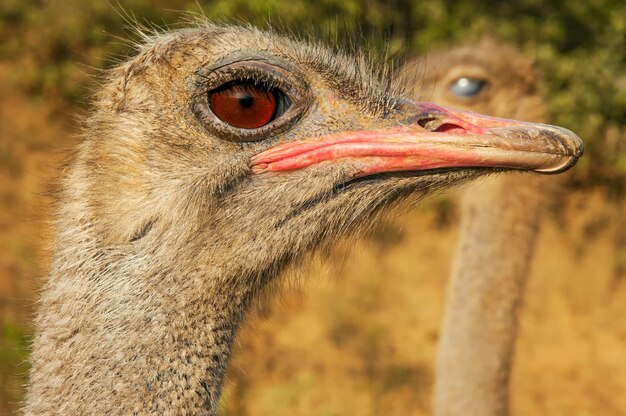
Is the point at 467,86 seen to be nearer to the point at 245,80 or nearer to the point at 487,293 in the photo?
the point at 487,293

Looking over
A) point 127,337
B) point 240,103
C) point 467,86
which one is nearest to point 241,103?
point 240,103

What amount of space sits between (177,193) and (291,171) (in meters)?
0.26

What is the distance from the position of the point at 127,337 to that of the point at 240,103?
563 mm

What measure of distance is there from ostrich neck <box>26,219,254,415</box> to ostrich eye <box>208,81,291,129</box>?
0.34 meters

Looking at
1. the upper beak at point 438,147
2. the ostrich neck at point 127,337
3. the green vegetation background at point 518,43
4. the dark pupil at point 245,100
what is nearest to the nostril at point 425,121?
the upper beak at point 438,147

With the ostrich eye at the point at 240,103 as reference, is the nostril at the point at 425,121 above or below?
above

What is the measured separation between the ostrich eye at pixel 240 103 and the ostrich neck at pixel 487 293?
2484 millimetres

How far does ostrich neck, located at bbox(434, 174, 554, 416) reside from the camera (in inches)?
171

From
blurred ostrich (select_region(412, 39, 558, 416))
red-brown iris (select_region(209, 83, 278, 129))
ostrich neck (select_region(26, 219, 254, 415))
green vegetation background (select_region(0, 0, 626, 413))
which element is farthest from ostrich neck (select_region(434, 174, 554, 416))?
green vegetation background (select_region(0, 0, 626, 413))

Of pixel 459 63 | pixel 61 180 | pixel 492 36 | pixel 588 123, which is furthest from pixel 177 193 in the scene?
pixel 588 123

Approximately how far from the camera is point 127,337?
210cm

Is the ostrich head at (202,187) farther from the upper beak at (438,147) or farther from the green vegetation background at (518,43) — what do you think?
the green vegetation background at (518,43)

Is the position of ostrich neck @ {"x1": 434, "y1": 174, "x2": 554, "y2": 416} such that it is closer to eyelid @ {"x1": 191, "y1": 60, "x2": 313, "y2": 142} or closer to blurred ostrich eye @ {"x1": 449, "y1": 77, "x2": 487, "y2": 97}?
blurred ostrich eye @ {"x1": 449, "y1": 77, "x2": 487, "y2": 97}

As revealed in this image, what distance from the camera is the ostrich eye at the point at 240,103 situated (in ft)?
7.04
